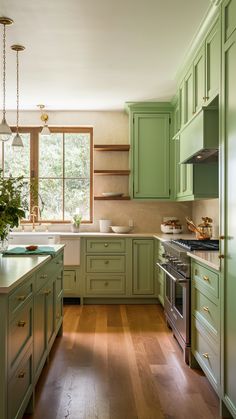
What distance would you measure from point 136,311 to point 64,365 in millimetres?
1771

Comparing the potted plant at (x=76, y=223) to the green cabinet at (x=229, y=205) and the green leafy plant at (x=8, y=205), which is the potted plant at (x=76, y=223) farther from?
the green cabinet at (x=229, y=205)

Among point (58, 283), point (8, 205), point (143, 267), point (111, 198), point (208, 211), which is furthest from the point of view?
point (111, 198)

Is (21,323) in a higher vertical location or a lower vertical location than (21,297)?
lower

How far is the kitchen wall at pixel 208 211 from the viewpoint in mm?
4220

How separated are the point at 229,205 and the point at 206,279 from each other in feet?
2.13

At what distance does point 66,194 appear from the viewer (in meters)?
5.69

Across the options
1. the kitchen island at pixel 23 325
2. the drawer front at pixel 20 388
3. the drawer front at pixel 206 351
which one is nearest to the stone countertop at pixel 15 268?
the kitchen island at pixel 23 325

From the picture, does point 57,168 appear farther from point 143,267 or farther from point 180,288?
point 180,288

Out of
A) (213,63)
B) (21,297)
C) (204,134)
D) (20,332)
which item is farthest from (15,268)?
(213,63)

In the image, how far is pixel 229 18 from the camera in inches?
83.7

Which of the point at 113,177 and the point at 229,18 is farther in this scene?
the point at 113,177

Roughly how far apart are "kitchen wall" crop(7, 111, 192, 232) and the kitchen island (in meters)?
2.56

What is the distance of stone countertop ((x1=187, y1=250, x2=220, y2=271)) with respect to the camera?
92.2 inches

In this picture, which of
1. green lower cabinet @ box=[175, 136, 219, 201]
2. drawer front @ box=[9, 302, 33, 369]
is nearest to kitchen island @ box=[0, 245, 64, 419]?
drawer front @ box=[9, 302, 33, 369]
